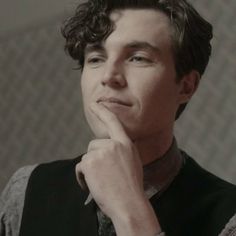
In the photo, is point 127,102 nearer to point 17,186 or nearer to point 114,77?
point 114,77

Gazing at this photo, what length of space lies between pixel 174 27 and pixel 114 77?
0.49 ft

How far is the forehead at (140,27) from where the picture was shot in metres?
0.81

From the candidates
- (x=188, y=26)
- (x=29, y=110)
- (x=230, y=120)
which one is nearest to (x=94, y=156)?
(x=188, y=26)

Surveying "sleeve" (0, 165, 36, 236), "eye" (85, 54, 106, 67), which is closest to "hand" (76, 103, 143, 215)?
"eye" (85, 54, 106, 67)

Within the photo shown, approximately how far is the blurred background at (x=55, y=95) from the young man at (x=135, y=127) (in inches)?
14.7

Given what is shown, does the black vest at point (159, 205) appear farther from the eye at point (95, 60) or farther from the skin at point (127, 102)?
the eye at point (95, 60)

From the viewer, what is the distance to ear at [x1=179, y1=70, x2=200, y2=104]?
35.1 inches

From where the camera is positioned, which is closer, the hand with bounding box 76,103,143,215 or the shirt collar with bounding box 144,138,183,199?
the hand with bounding box 76,103,143,215

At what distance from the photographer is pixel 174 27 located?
0.85 meters

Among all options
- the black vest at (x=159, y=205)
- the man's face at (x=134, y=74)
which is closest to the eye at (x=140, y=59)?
the man's face at (x=134, y=74)

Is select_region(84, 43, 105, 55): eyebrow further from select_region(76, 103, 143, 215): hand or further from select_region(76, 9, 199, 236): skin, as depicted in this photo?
select_region(76, 103, 143, 215): hand

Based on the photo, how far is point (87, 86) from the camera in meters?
0.84

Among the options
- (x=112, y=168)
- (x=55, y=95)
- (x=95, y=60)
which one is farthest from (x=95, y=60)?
(x=55, y=95)

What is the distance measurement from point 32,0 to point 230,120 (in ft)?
2.84
